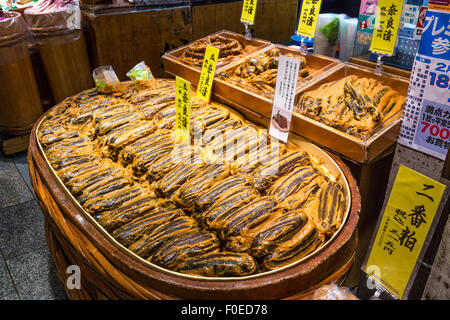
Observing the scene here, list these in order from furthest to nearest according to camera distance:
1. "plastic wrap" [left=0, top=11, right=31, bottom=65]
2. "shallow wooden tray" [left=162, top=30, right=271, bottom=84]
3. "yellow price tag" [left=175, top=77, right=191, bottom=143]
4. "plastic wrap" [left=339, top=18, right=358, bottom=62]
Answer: "plastic wrap" [left=0, top=11, right=31, bottom=65]
"shallow wooden tray" [left=162, top=30, right=271, bottom=84]
"plastic wrap" [left=339, top=18, right=358, bottom=62]
"yellow price tag" [left=175, top=77, right=191, bottom=143]

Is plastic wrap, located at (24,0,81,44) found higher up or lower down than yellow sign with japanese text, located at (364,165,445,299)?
higher up

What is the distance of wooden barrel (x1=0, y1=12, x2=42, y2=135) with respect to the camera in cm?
400

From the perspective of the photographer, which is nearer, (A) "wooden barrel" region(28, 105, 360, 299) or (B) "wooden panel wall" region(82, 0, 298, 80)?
(A) "wooden barrel" region(28, 105, 360, 299)

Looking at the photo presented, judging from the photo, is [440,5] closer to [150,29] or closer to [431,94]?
[431,94]

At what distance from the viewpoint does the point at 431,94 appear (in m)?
1.53

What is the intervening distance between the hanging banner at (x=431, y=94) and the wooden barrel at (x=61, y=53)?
385 centimetres

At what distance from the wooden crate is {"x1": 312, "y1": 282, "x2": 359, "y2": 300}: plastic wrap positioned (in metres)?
3.74

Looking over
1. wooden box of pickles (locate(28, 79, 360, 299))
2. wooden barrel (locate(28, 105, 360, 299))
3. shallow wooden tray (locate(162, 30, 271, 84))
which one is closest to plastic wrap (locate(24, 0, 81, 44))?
shallow wooden tray (locate(162, 30, 271, 84))

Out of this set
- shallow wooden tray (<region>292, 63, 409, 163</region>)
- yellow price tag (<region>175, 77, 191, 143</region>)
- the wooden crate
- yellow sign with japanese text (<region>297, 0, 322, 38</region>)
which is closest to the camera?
shallow wooden tray (<region>292, 63, 409, 163</region>)

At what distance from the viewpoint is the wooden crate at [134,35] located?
4.04 meters

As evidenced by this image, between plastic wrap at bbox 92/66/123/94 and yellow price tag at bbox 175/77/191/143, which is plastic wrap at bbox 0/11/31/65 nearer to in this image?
plastic wrap at bbox 92/66/123/94
